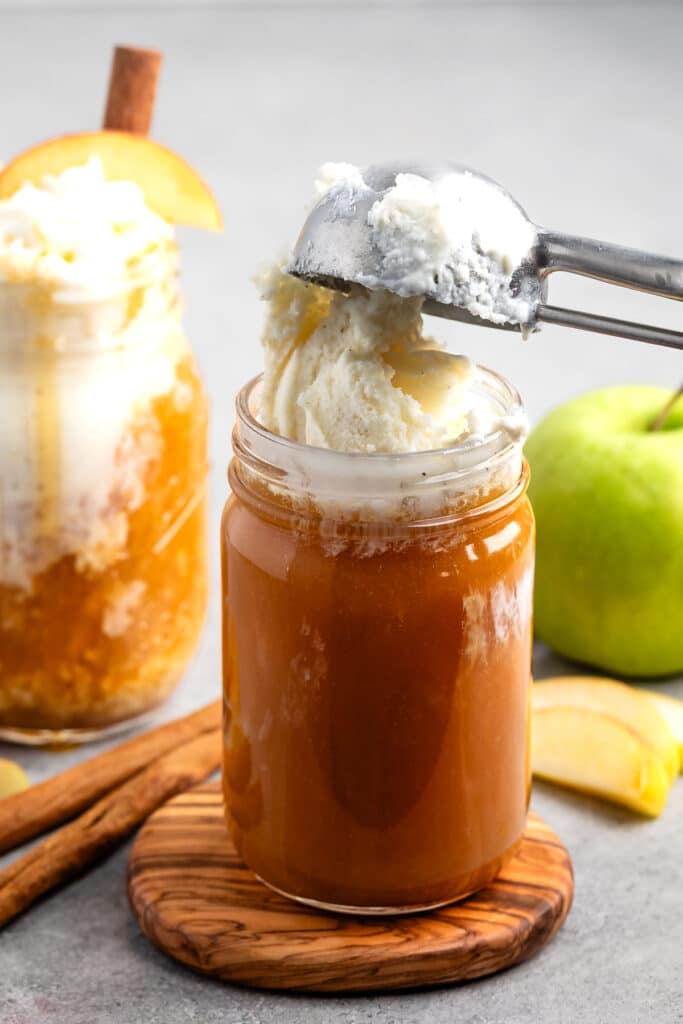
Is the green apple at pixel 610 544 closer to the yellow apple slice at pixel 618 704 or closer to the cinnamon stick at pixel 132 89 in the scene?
the yellow apple slice at pixel 618 704

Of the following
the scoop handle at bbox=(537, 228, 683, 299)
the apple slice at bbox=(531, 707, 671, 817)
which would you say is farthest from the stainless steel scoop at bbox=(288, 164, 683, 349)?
the apple slice at bbox=(531, 707, 671, 817)

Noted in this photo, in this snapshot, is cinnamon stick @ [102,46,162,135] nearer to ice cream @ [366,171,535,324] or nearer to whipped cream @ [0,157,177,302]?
whipped cream @ [0,157,177,302]

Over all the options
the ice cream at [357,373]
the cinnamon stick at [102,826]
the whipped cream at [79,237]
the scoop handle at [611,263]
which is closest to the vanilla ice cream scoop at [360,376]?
the ice cream at [357,373]

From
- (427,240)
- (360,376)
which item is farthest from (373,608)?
(427,240)

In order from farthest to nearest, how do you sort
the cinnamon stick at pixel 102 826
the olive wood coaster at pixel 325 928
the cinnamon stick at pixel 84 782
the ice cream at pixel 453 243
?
the cinnamon stick at pixel 84 782
the cinnamon stick at pixel 102 826
the olive wood coaster at pixel 325 928
the ice cream at pixel 453 243

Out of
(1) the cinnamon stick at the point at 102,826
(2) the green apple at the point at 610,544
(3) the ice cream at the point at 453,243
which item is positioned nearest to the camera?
(3) the ice cream at the point at 453,243

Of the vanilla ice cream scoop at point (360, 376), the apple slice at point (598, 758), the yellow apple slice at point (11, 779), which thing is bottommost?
the yellow apple slice at point (11, 779)
